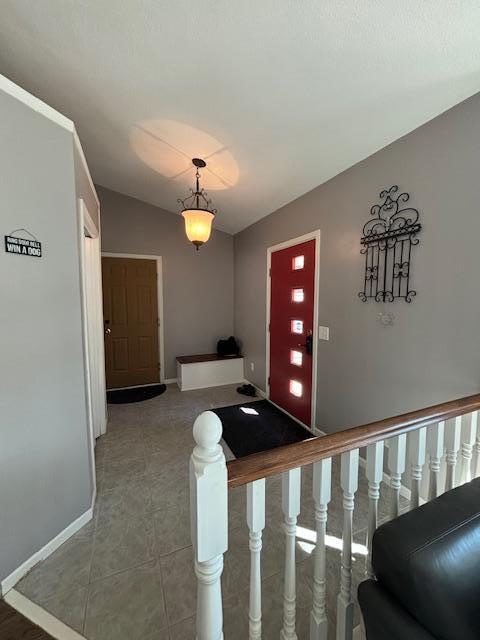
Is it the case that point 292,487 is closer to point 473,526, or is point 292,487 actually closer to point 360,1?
point 473,526

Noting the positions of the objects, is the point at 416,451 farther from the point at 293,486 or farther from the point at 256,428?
the point at 256,428

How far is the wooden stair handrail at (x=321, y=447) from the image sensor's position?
74 centimetres

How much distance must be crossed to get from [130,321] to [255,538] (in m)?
3.85

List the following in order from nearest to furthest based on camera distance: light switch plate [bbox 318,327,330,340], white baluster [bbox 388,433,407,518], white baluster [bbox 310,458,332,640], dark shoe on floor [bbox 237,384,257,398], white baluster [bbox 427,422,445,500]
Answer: white baluster [bbox 310,458,332,640], white baluster [bbox 388,433,407,518], white baluster [bbox 427,422,445,500], light switch plate [bbox 318,327,330,340], dark shoe on floor [bbox 237,384,257,398]

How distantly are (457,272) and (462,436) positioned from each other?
0.91 meters

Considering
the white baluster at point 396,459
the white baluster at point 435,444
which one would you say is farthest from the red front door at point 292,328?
the white baluster at point 396,459

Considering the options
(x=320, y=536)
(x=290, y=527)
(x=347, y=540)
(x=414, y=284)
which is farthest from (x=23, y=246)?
(x=414, y=284)

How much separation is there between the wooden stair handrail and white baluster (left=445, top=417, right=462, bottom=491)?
0.41 feet

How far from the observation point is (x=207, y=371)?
4.23 metres

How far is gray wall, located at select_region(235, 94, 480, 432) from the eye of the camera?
157 centimetres

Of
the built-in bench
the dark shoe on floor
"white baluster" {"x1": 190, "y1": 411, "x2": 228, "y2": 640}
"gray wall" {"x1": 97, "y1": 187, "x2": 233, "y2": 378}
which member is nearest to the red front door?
the dark shoe on floor

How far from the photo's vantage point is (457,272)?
1.62 m

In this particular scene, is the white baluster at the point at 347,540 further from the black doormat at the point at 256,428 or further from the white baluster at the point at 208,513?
the black doormat at the point at 256,428

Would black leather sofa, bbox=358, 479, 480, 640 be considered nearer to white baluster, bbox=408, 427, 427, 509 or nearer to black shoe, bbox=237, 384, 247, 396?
white baluster, bbox=408, 427, 427, 509
